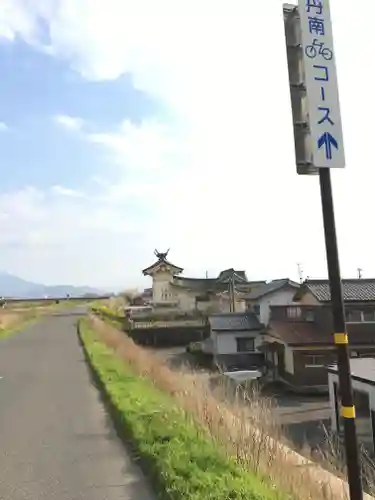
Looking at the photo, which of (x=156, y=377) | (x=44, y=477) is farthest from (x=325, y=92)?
(x=156, y=377)

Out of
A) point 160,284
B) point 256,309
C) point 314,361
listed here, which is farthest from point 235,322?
point 160,284

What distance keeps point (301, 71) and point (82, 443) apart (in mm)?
5804

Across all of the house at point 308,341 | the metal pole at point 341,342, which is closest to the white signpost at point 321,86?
the metal pole at point 341,342

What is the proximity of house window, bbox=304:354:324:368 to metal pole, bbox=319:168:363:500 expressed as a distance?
68.1ft

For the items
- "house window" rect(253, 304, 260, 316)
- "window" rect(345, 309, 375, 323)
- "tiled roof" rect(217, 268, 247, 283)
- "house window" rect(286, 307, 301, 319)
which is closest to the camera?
"window" rect(345, 309, 375, 323)

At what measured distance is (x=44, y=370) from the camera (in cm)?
1592

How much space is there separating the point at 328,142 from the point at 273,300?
3115cm

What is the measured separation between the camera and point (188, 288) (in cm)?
5494

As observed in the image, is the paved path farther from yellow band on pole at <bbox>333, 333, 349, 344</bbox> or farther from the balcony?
the balcony

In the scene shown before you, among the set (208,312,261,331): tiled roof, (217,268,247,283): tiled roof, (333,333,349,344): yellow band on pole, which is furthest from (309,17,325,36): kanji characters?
(217,268,247,283): tiled roof

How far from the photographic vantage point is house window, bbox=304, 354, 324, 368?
23328 millimetres

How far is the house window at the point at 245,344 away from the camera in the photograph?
1208 inches

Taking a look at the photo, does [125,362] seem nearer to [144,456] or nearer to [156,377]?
[156,377]

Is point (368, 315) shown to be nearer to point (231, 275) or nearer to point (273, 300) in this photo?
point (273, 300)
